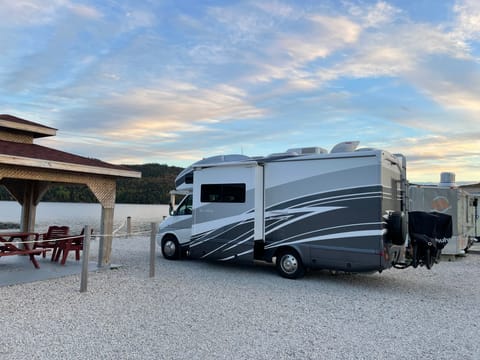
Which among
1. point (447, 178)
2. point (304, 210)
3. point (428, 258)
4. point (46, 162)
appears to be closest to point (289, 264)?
point (304, 210)

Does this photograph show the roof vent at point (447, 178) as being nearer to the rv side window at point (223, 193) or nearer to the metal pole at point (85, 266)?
the rv side window at point (223, 193)

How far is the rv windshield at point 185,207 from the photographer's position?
9492 mm

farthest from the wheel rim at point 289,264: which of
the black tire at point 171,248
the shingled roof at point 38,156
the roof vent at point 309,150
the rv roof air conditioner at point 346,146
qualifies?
the shingled roof at point 38,156

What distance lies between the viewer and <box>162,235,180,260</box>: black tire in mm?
9625

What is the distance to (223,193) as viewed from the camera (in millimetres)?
8352

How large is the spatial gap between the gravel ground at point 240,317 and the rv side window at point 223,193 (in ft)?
5.54

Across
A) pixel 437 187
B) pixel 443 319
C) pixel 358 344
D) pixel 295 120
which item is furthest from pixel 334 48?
pixel 358 344

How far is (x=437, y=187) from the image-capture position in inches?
427

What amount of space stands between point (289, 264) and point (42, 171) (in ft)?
17.4

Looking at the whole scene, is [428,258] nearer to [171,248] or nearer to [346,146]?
[346,146]

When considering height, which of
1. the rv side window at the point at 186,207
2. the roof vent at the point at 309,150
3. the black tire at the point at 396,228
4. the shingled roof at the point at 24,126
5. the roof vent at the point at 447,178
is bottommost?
the black tire at the point at 396,228

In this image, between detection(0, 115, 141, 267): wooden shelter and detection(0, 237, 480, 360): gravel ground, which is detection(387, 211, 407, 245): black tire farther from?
detection(0, 115, 141, 267): wooden shelter

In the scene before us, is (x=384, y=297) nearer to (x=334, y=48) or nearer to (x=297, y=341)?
(x=297, y=341)

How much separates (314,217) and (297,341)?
340 centimetres
